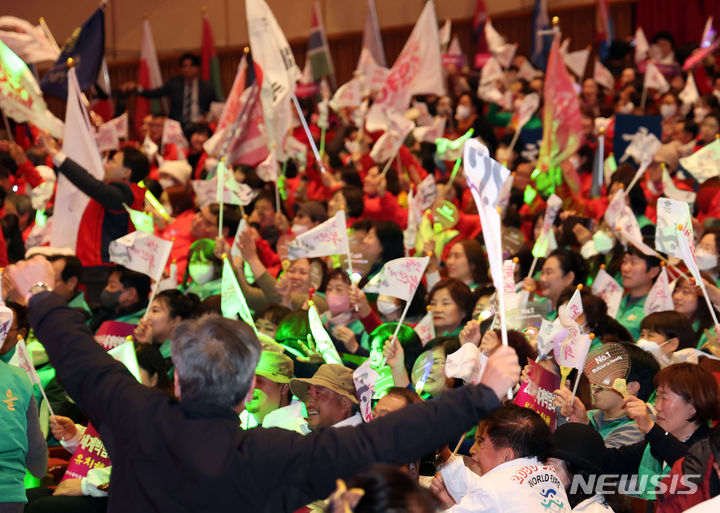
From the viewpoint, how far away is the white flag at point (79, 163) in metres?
6.45

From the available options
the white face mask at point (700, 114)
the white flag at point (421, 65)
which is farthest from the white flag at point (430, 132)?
the white face mask at point (700, 114)

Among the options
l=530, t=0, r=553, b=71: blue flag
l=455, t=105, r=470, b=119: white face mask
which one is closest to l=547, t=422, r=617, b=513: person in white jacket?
l=455, t=105, r=470, b=119: white face mask

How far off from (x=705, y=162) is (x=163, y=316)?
141 inches

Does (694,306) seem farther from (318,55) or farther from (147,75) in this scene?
(147,75)

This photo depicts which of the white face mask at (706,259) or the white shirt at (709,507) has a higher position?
the white shirt at (709,507)

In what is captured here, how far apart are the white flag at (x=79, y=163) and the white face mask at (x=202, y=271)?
801 millimetres

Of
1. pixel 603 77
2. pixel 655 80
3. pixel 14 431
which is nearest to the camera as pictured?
pixel 14 431

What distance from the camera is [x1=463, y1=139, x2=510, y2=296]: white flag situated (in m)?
2.67

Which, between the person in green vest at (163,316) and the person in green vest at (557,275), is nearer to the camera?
the person in green vest at (163,316)

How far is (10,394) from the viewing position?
3156 millimetres

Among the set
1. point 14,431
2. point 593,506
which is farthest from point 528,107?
point 14,431

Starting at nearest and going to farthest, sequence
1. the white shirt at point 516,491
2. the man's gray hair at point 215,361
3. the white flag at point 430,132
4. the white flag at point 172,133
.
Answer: the man's gray hair at point 215,361 < the white shirt at point 516,491 < the white flag at point 430,132 < the white flag at point 172,133

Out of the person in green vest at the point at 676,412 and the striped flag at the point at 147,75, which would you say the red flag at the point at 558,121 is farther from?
the striped flag at the point at 147,75

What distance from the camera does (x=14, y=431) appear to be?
10.3ft
